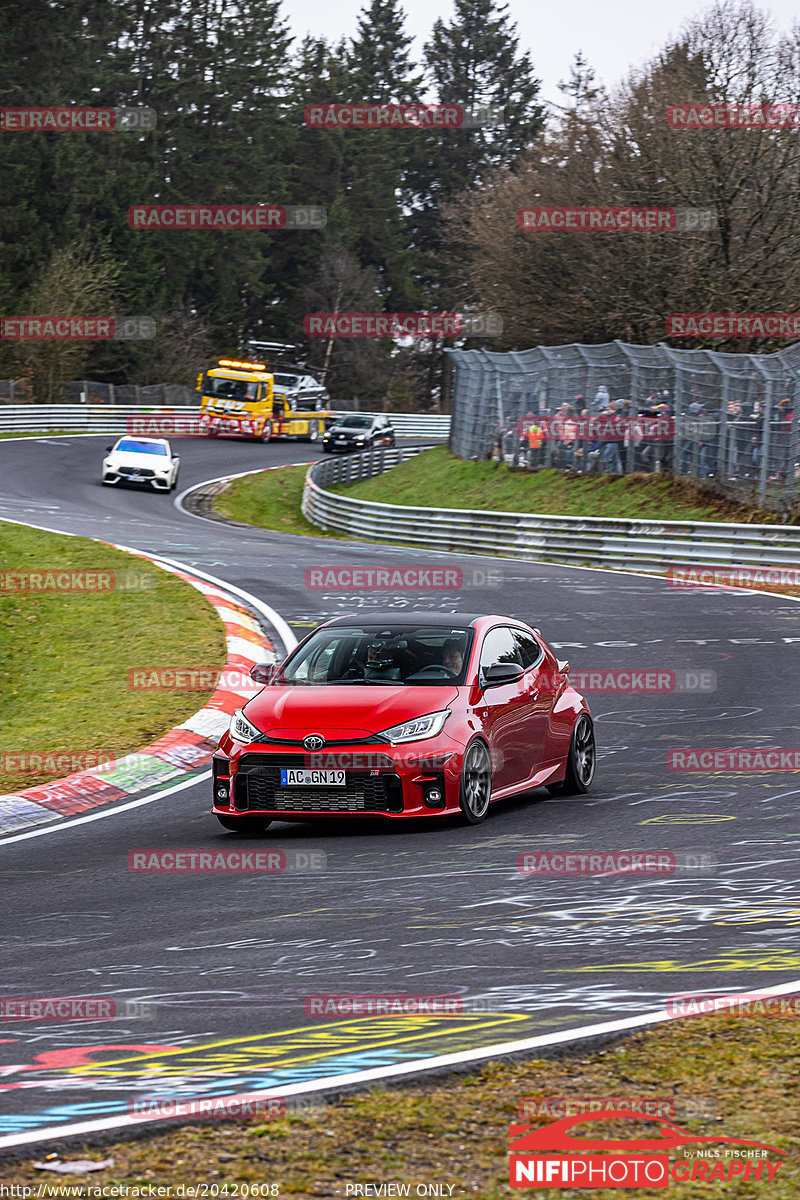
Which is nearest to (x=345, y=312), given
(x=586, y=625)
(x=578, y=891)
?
(x=586, y=625)

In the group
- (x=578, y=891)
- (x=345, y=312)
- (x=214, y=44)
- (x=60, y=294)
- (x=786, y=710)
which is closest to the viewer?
(x=578, y=891)

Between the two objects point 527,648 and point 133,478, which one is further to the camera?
point 133,478

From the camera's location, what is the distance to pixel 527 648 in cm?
1147

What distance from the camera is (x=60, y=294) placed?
220 feet

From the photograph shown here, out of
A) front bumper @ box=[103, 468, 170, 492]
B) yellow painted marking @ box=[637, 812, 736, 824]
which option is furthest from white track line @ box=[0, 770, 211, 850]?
front bumper @ box=[103, 468, 170, 492]

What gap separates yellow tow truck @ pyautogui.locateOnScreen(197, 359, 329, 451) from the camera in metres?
57.8

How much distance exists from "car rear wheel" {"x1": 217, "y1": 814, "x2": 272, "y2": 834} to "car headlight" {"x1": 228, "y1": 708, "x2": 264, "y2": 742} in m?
0.48

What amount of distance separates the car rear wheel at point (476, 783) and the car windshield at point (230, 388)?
48.9 m

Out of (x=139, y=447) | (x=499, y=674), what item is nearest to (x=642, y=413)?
(x=139, y=447)

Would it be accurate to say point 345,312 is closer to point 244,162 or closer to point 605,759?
point 244,162

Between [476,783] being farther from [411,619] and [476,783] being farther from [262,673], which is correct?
[262,673]

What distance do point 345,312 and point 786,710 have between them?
270ft

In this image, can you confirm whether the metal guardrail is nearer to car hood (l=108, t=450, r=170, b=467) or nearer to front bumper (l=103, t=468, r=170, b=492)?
front bumper (l=103, t=468, r=170, b=492)

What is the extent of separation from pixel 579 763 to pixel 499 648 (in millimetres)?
1077
